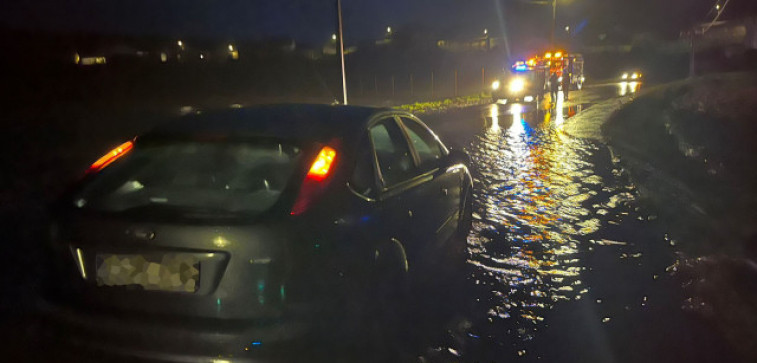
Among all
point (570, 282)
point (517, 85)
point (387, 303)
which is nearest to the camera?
point (387, 303)

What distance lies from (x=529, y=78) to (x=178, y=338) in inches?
1093

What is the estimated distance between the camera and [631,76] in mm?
48031

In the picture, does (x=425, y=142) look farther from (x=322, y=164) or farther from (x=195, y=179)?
(x=195, y=179)

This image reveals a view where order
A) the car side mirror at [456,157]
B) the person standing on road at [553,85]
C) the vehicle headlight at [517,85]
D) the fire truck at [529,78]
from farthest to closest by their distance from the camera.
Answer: the person standing on road at [553,85] → the vehicle headlight at [517,85] → the fire truck at [529,78] → the car side mirror at [456,157]

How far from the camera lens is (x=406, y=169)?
417 centimetres

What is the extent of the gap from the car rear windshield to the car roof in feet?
0.31

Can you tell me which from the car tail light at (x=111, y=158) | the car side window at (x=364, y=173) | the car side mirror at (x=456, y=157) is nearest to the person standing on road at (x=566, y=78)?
the car side mirror at (x=456, y=157)

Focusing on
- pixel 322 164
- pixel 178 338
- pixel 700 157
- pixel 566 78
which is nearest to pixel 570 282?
pixel 322 164

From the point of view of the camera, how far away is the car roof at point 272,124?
3.25m

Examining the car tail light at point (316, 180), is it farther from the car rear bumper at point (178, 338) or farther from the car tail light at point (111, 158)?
the car tail light at point (111, 158)

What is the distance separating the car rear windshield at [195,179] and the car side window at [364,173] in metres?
0.41

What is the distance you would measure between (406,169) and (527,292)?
1507mm

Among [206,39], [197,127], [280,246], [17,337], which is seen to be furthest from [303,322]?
[206,39]

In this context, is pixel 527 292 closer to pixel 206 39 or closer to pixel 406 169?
pixel 406 169
